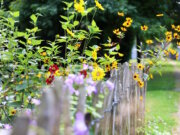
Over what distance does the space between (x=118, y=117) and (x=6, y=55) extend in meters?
1.09

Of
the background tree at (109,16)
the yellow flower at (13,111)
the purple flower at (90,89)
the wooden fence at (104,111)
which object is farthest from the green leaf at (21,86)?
the background tree at (109,16)

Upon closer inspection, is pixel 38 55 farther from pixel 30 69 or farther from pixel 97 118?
pixel 97 118

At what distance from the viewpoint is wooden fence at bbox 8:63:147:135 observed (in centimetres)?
105

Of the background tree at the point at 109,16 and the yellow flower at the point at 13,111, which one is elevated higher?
the background tree at the point at 109,16

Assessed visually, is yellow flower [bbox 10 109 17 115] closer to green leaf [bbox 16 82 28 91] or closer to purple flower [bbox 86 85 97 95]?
green leaf [bbox 16 82 28 91]

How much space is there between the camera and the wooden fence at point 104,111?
105 cm

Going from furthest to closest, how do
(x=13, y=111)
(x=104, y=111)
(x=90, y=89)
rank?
(x=13, y=111), (x=104, y=111), (x=90, y=89)

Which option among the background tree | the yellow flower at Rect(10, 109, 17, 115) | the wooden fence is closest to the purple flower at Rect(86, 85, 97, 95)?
the wooden fence

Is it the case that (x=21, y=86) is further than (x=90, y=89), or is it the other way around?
(x=21, y=86)

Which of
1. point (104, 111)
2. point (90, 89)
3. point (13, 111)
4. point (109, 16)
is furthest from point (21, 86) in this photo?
point (109, 16)

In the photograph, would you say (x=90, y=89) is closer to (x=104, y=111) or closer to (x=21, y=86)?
(x=104, y=111)

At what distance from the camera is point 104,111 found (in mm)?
2037

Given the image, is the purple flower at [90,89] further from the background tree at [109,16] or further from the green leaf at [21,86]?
the background tree at [109,16]

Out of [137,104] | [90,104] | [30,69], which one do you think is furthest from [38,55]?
[90,104]
